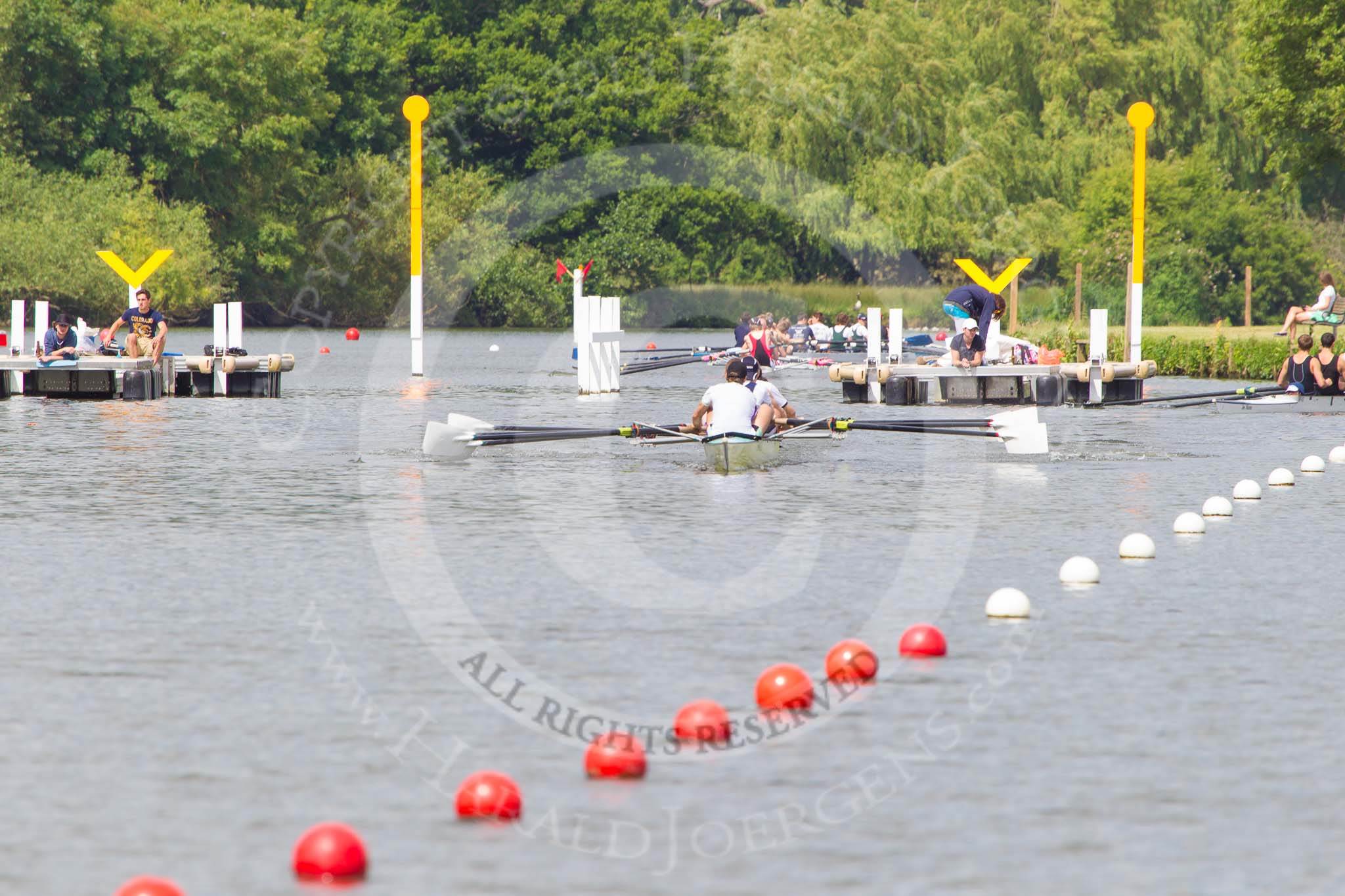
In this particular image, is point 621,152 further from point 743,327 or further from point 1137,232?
point 1137,232

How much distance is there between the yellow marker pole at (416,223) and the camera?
123 ft

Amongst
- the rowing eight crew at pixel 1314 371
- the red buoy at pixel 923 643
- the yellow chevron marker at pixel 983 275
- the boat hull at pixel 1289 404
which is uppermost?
the yellow chevron marker at pixel 983 275

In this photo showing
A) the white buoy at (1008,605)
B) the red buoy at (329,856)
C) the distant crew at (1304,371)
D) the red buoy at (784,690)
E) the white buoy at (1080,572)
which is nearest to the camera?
the red buoy at (329,856)

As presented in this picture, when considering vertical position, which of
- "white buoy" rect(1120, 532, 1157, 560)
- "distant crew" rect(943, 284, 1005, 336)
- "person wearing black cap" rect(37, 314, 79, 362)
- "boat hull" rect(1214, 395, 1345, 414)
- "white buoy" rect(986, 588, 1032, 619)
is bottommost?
"white buoy" rect(986, 588, 1032, 619)

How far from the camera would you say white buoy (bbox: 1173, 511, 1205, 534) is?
14828mm

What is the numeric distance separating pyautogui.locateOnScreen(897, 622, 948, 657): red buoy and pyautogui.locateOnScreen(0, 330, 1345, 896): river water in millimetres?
98

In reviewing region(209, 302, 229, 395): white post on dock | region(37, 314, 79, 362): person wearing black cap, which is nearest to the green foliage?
region(209, 302, 229, 395): white post on dock

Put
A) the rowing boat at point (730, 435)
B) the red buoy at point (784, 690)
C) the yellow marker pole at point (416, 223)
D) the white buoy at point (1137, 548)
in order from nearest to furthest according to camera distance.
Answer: the red buoy at point (784, 690) → the white buoy at point (1137, 548) → the rowing boat at point (730, 435) → the yellow marker pole at point (416, 223)

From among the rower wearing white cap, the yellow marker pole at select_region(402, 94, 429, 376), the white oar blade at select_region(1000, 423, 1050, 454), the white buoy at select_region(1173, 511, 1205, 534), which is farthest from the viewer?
the yellow marker pole at select_region(402, 94, 429, 376)

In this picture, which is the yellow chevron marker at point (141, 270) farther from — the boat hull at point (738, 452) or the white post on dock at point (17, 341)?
the boat hull at point (738, 452)

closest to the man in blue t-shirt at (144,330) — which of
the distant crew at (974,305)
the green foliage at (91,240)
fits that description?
the distant crew at (974,305)

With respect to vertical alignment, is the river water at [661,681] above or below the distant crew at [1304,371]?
below

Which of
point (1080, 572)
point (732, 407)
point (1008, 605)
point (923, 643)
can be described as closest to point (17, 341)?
point (732, 407)

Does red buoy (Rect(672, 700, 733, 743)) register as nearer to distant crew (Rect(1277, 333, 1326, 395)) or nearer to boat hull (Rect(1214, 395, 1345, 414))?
boat hull (Rect(1214, 395, 1345, 414))
